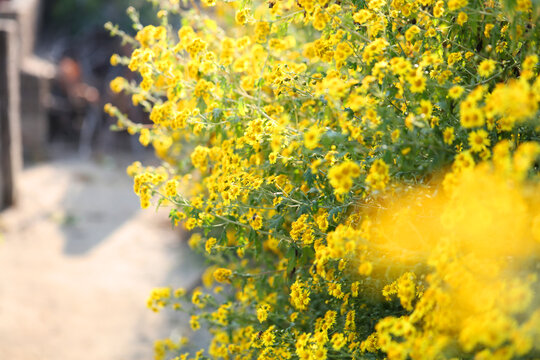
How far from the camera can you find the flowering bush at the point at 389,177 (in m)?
1.17

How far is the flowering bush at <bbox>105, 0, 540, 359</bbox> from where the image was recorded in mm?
1172

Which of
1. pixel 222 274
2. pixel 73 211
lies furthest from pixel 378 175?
pixel 73 211

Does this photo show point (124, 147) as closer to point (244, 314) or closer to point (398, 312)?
point (244, 314)

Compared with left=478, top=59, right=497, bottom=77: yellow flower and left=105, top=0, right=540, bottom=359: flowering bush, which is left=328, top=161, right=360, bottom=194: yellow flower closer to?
left=105, top=0, right=540, bottom=359: flowering bush

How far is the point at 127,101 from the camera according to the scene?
827cm

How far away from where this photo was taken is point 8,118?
5.33 m

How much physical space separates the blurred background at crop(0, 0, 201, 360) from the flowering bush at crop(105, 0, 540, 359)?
182cm

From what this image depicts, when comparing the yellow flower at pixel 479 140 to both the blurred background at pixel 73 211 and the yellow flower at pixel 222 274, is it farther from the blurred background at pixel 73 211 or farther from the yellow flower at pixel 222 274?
the blurred background at pixel 73 211

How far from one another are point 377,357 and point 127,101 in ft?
24.3

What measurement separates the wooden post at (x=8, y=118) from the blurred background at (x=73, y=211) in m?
0.01

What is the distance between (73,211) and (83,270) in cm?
156

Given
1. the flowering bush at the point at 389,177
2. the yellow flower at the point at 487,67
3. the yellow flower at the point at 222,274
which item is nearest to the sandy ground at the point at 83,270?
the flowering bush at the point at 389,177

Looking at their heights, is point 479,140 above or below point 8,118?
above

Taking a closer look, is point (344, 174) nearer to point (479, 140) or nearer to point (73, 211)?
point (479, 140)
